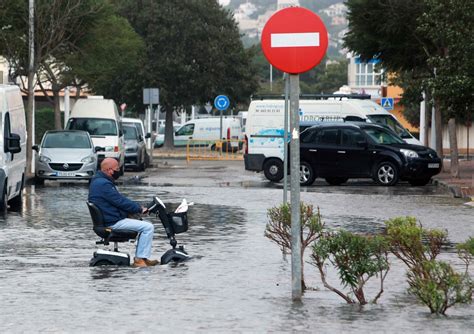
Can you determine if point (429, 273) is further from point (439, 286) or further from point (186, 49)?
point (186, 49)

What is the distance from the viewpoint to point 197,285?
13266 mm

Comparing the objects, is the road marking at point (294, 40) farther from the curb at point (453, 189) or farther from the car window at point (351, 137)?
the car window at point (351, 137)

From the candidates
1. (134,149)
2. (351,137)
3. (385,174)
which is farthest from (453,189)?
(134,149)

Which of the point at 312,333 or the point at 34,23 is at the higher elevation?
the point at 34,23

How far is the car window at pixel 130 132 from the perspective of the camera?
47.2 metres

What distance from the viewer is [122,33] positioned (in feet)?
170

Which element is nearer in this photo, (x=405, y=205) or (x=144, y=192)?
(x=405, y=205)

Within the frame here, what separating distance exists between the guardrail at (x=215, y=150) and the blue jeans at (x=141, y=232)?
4353 cm

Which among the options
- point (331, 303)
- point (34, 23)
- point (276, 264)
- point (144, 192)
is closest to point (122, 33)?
point (34, 23)

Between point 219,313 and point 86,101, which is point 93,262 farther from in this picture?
point 86,101

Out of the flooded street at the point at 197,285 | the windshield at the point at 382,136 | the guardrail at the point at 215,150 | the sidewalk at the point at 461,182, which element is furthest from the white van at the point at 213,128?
the flooded street at the point at 197,285

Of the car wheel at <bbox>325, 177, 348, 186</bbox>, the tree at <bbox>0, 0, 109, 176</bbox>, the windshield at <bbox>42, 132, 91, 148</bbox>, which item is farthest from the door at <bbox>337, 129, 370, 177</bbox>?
the tree at <bbox>0, 0, 109, 176</bbox>

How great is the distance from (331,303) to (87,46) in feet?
108

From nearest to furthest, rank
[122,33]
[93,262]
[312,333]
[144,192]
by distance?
[312,333] → [93,262] → [144,192] → [122,33]
